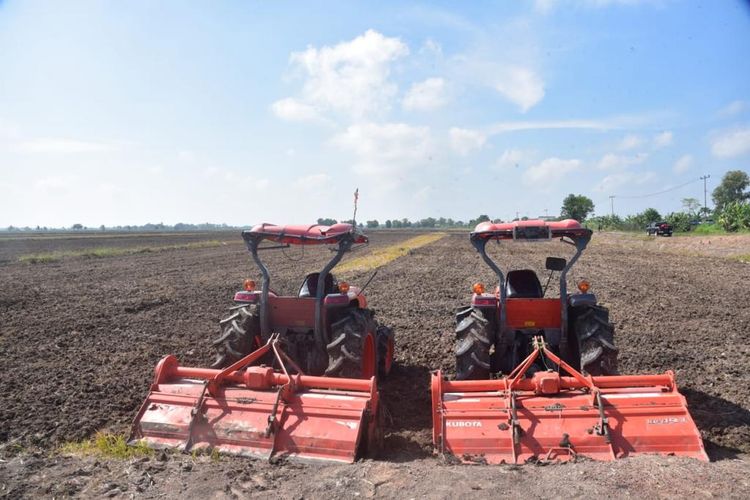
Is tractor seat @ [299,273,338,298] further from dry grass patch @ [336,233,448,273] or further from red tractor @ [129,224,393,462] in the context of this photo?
dry grass patch @ [336,233,448,273]

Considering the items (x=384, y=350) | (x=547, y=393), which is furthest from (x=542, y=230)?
(x=384, y=350)

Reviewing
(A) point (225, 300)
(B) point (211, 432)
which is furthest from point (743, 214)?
(B) point (211, 432)

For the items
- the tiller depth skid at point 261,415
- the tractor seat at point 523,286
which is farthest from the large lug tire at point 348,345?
the tractor seat at point 523,286

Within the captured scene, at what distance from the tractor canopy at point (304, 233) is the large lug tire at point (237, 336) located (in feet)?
2.67

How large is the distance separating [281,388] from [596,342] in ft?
10.00

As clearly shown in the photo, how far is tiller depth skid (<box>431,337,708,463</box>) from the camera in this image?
4.43 m

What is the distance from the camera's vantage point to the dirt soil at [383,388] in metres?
3.94

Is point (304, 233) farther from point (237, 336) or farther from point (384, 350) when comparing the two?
point (384, 350)

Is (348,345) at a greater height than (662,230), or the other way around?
(662,230)

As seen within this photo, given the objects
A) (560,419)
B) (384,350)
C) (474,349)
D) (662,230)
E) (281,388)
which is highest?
(662,230)

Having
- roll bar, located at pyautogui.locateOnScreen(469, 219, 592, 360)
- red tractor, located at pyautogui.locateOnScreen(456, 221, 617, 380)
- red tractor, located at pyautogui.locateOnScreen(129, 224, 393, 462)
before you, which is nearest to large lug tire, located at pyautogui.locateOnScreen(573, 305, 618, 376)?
red tractor, located at pyautogui.locateOnScreen(456, 221, 617, 380)

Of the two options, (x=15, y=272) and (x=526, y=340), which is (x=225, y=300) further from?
(x=15, y=272)

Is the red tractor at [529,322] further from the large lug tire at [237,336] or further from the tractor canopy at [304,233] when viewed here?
the large lug tire at [237,336]

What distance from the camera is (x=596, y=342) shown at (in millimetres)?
5566
